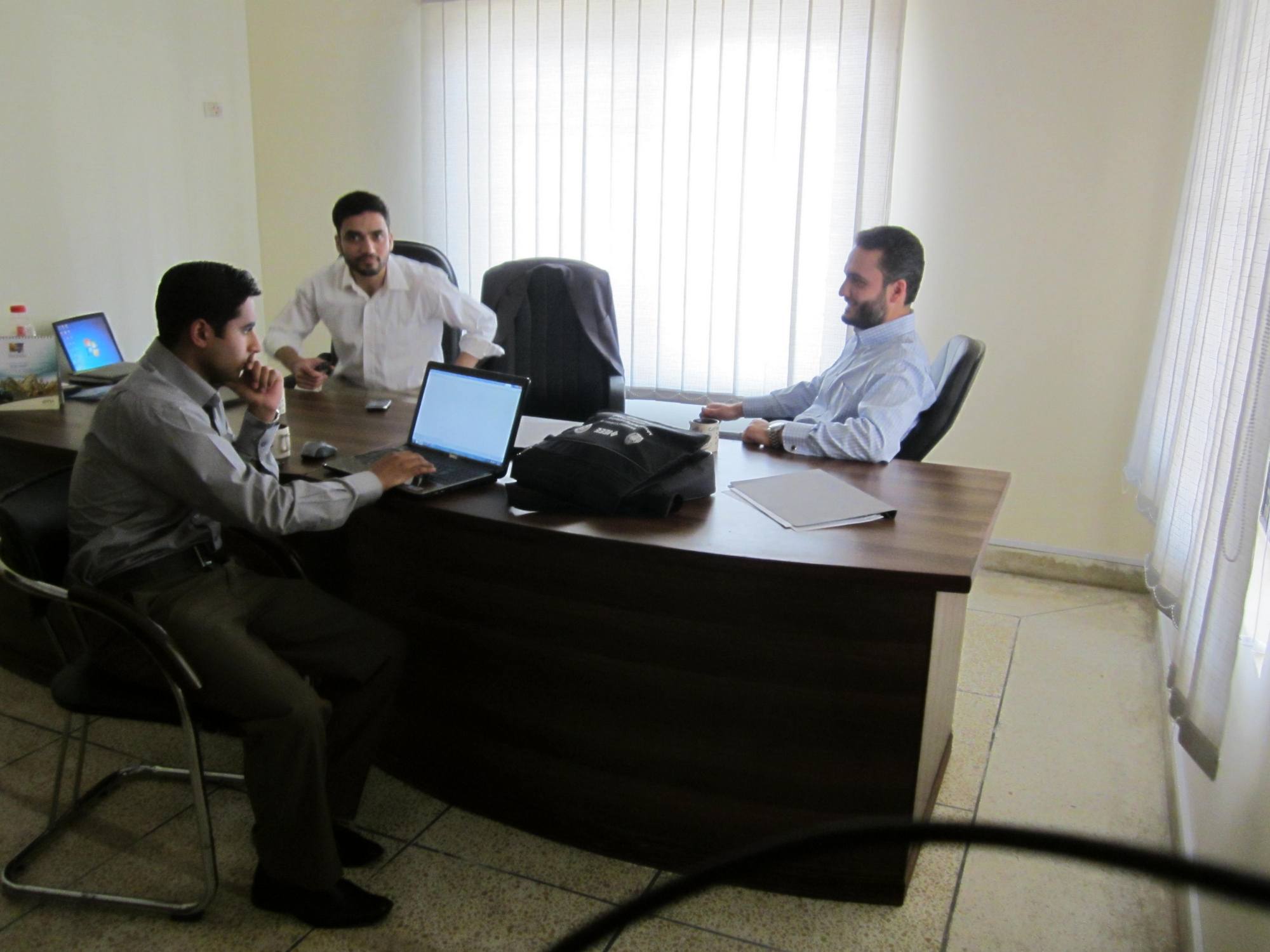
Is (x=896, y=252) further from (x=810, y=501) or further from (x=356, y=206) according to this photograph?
(x=356, y=206)

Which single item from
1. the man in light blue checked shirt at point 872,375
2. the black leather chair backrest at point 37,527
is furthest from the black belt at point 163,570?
the man in light blue checked shirt at point 872,375

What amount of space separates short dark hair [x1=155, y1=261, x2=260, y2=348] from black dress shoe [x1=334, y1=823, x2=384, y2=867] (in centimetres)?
108

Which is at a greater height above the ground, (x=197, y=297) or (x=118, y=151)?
(x=118, y=151)

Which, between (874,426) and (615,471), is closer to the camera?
(615,471)

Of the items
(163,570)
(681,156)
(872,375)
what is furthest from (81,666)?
(681,156)

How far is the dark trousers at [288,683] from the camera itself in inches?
73.4

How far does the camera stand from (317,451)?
7.97ft

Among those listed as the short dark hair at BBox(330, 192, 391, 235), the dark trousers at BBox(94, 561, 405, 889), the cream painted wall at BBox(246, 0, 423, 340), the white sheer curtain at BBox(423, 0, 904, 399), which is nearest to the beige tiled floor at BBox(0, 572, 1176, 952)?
the dark trousers at BBox(94, 561, 405, 889)

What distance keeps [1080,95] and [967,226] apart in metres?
0.56

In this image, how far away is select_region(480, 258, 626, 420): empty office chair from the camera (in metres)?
3.80

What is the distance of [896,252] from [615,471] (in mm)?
1139

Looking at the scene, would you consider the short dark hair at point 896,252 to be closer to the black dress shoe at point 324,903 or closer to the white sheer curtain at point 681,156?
the white sheer curtain at point 681,156

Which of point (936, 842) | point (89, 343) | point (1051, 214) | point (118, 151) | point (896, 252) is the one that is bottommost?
point (89, 343)

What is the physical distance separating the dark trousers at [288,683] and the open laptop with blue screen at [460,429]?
0.34 m
